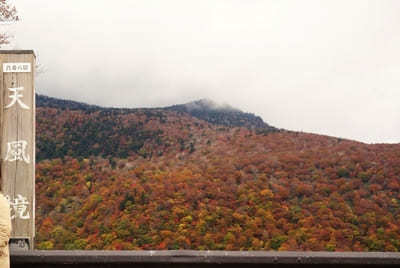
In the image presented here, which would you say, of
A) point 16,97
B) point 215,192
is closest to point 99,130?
point 215,192

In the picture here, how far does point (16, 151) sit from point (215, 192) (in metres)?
7.37

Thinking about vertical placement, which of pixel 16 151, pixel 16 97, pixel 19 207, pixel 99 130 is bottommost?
pixel 19 207

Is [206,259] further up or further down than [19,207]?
further down

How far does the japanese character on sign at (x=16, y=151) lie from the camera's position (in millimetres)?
2666

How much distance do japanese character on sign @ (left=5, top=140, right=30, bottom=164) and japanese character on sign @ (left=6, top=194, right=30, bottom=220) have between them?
289 millimetres

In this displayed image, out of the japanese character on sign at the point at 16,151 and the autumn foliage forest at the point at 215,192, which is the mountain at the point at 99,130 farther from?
the japanese character on sign at the point at 16,151

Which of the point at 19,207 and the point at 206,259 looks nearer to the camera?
the point at 206,259

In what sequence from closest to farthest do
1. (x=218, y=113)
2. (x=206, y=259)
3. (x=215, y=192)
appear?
(x=206, y=259) → (x=215, y=192) → (x=218, y=113)

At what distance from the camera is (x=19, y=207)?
104 inches

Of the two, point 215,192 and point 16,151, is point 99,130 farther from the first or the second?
point 16,151

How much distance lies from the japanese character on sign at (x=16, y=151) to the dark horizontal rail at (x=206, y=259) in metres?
0.77

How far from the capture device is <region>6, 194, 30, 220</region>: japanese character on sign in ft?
8.61

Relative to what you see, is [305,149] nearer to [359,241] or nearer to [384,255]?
[359,241]

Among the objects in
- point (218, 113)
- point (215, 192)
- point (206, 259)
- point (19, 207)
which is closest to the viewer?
point (206, 259)
